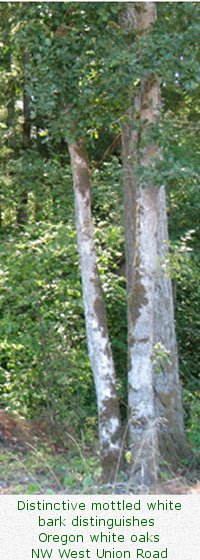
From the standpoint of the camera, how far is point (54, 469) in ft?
25.7

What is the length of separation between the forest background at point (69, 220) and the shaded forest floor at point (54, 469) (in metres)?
0.02

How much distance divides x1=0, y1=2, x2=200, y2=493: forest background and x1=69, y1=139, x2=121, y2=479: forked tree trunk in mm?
235


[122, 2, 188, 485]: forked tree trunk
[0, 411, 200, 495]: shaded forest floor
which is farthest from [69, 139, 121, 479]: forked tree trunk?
[0, 411, 200, 495]: shaded forest floor

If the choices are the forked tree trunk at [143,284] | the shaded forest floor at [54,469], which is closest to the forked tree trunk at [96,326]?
the forked tree trunk at [143,284]

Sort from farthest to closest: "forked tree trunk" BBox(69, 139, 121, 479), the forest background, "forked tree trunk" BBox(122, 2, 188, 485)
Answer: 1. "forked tree trunk" BBox(69, 139, 121, 479)
2. "forked tree trunk" BBox(122, 2, 188, 485)
3. the forest background

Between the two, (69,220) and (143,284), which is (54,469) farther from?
(69,220)

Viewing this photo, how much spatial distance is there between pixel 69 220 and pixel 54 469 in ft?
14.5

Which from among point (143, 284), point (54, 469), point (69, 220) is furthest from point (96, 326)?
point (69, 220)

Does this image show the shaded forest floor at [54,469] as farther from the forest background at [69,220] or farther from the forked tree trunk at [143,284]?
the forked tree trunk at [143,284]

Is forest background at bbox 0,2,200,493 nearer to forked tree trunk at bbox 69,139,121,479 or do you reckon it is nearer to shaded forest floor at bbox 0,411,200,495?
shaded forest floor at bbox 0,411,200,495

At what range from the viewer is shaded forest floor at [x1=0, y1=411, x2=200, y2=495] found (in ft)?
22.4

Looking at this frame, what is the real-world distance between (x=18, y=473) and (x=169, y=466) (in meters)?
1.63

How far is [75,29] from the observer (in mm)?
6586

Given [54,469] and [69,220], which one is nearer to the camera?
[54,469]
